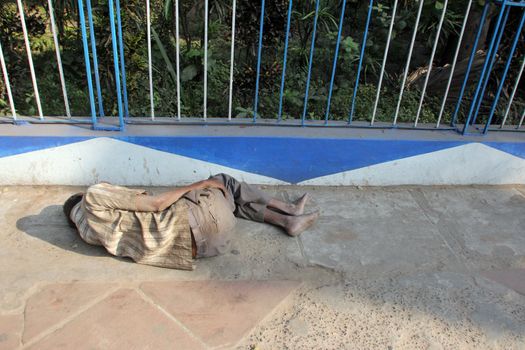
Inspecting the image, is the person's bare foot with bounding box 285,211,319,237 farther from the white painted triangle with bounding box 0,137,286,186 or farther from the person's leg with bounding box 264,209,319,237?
the white painted triangle with bounding box 0,137,286,186

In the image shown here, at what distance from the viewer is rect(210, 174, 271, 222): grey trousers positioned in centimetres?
263

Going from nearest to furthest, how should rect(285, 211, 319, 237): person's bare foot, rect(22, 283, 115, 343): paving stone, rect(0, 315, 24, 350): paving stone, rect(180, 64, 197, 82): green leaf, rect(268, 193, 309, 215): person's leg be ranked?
1. rect(0, 315, 24, 350): paving stone
2. rect(22, 283, 115, 343): paving stone
3. rect(285, 211, 319, 237): person's bare foot
4. rect(268, 193, 309, 215): person's leg
5. rect(180, 64, 197, 82): green leaf

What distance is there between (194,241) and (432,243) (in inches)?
56.0

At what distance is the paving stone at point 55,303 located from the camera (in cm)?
190

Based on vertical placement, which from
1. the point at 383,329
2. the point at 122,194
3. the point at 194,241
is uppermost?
the point at 122,194

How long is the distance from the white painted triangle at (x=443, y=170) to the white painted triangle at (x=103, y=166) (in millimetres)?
863

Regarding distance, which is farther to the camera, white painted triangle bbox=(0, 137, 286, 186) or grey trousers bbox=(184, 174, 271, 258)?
white painted triangle bbox=(0, 137, 286, 186)

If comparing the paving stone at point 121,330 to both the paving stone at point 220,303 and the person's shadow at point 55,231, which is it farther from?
the person's shadow at point 55,231

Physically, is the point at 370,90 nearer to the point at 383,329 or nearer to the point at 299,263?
the point at 299,263

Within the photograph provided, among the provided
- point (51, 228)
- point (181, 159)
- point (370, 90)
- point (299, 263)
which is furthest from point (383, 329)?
point (370, 90)

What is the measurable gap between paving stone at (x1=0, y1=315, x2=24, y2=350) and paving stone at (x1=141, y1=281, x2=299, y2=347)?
0.54 m

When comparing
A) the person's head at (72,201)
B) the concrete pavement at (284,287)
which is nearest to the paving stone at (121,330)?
the concrete pavement at (284,287)

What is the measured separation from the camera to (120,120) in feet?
9.30

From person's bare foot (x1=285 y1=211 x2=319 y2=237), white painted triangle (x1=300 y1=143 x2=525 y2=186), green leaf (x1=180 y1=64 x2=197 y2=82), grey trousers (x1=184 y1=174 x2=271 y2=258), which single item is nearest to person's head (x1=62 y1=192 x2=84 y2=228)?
grey trousers (x1=184 y1=174 x2=271 y2=258)
